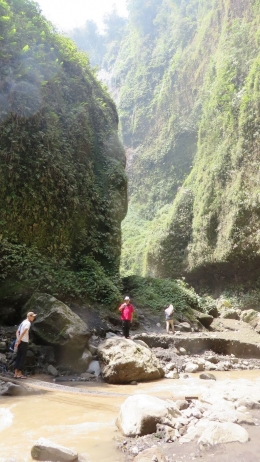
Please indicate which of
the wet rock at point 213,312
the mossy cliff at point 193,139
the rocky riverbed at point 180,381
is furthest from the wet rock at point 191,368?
the mossy cliff at point 193,139

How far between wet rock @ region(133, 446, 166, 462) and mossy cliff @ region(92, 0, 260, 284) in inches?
733

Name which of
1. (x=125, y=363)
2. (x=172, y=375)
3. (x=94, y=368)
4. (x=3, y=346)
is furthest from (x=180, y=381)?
(x=3, y=346)

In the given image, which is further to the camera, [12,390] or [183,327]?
[183,327]

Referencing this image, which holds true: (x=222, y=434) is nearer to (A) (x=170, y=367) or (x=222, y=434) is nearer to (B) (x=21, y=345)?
(B) (x=21, y=345)

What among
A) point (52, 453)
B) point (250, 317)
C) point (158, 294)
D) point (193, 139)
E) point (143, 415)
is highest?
point (193, 139)

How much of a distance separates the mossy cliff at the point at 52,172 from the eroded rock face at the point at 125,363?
3.91 m

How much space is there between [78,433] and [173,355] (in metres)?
5.99

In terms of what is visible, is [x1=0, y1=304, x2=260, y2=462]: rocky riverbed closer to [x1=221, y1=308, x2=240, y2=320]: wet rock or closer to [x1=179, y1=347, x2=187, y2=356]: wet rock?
[x1=179, y1=347, x2=187, y2=356]: wet rock

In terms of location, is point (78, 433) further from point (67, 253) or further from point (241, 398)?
point (67, 253)

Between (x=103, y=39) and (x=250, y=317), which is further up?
(x=103, y=39)

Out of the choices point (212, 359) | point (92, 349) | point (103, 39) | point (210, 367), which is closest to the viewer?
point (92, 349)

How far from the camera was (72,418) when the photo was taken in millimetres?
5445

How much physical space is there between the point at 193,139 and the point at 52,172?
2566 centimetres

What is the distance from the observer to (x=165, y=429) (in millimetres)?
4535
